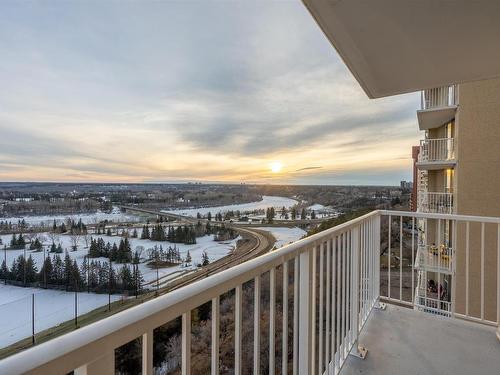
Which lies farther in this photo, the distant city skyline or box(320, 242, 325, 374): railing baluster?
the distant city skyline

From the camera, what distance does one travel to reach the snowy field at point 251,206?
10.1 ft

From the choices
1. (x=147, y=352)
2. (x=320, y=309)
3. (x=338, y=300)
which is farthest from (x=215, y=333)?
(x=338, y=300)

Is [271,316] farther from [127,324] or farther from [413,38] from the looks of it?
[413,38]

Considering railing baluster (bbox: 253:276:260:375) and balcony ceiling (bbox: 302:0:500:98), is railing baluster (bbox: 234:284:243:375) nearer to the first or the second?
railing baluster (bbox: 253:276:260:375)

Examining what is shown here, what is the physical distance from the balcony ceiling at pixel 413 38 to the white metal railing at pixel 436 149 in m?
7.48

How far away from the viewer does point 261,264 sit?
110 centimetres

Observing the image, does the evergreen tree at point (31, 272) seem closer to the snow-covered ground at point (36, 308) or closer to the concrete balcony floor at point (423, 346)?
the snow-covered ground at point (36, 308)

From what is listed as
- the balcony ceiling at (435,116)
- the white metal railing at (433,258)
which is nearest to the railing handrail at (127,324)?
the white metal railing at (433,258)

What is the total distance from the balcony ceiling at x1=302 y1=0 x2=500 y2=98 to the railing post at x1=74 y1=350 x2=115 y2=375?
147 cm

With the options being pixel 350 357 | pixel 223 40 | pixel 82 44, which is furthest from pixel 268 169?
pixel 350 357

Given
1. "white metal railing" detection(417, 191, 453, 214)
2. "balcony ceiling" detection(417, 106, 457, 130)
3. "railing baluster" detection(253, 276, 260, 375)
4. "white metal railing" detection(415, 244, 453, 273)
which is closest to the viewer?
"railing baluster" detection(253, 276, 260, 375)

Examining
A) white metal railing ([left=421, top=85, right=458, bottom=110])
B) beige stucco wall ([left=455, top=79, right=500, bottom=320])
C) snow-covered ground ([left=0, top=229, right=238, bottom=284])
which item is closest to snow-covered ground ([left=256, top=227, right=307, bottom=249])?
snow-covered ground ([left=0, top=229, right=238, bottom=284])

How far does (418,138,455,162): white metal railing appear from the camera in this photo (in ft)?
27.9

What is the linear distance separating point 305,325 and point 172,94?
486cm
